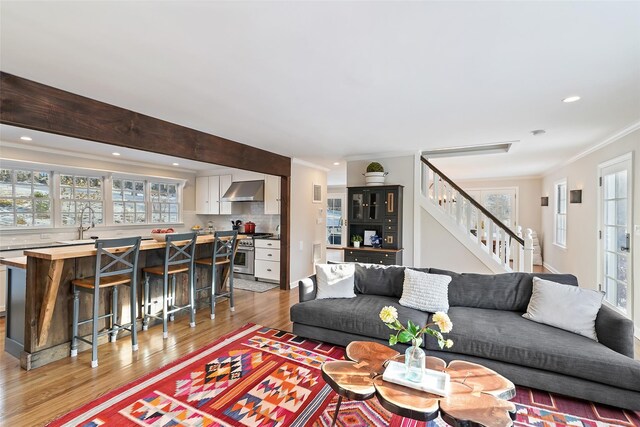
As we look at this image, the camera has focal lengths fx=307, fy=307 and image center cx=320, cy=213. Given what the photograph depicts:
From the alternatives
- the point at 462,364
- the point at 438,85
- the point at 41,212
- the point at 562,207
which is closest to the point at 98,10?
the point at 438,85

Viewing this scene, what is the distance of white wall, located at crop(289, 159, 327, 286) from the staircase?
7.24 ft

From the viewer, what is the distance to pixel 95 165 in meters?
5.25

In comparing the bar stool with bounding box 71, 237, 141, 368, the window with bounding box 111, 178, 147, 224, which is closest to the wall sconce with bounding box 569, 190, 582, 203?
the bar stool with bounding box 71, 237, 141, 368

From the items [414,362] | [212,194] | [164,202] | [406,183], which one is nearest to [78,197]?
[164,202]

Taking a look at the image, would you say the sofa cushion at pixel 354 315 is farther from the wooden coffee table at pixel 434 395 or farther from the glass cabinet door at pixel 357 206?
the glass cabinet door at pixel 357 206

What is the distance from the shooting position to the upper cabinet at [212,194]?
6840 millimetres

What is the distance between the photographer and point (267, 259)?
5949 mm

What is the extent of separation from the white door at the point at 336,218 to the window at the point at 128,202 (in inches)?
221

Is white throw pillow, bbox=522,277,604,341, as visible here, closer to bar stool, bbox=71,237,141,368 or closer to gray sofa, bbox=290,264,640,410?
gray sofa, bbox=290,264,640,410

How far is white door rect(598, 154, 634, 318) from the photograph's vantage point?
3.62 metres

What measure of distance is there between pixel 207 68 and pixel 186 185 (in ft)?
17.7

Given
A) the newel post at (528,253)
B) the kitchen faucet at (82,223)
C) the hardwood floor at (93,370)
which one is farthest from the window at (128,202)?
the newel post at (528,253)

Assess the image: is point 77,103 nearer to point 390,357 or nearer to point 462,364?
point 390,357

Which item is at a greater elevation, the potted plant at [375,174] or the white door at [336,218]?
the potted plant at [375,174]
